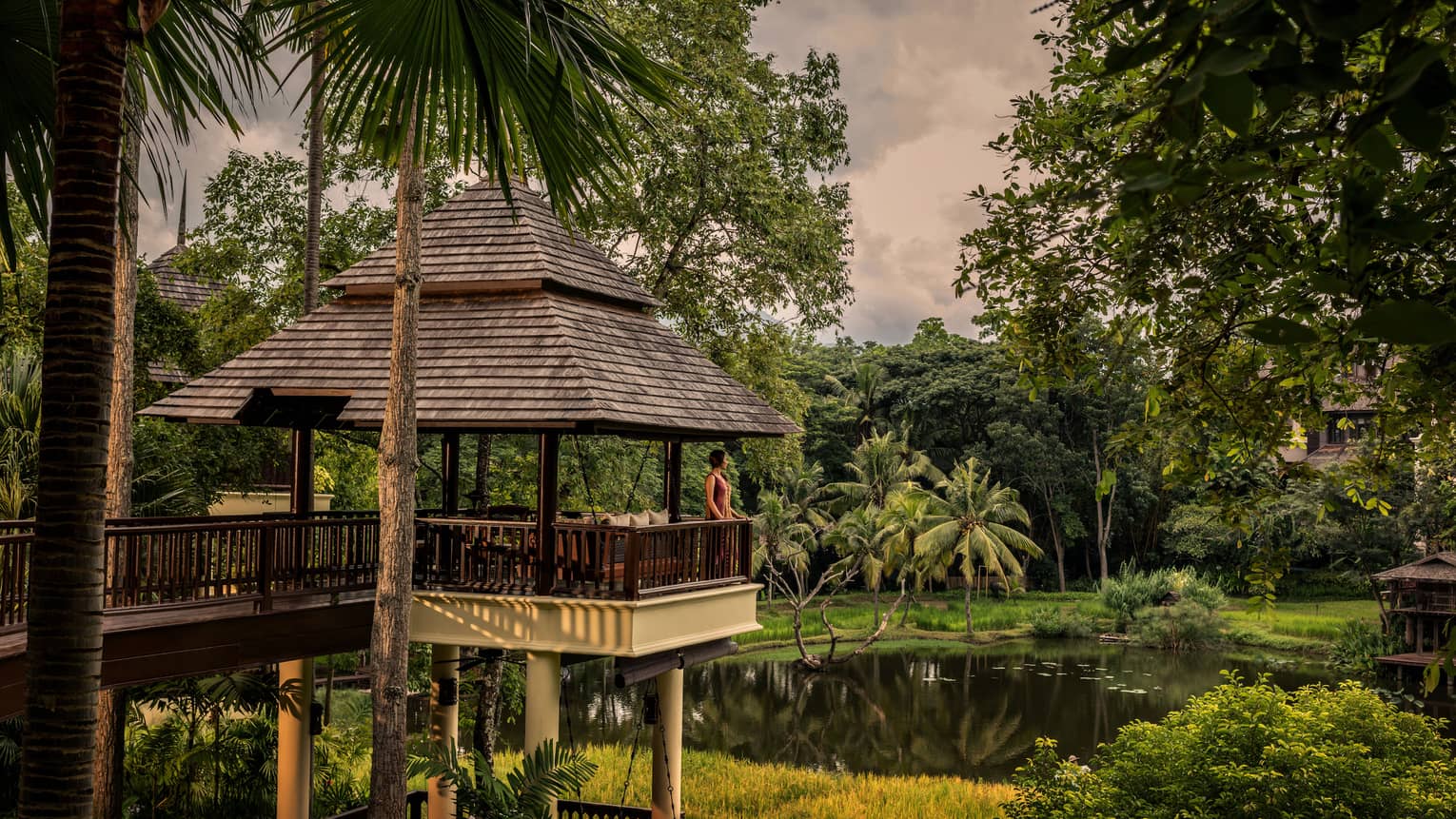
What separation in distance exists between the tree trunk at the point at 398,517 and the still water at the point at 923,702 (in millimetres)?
11574

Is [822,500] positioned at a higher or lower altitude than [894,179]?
lower

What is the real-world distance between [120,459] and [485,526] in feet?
13.2

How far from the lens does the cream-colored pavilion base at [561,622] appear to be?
32.9 feet

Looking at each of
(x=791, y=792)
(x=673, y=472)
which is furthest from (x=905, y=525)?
(x=673, y=472)

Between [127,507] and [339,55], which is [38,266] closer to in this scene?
[127,507]

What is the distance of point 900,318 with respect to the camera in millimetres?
53188

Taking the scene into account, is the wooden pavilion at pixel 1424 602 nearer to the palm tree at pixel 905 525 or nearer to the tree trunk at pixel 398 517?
the palm tree at pixel 905 525

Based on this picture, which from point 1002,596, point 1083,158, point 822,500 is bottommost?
point 1002,596

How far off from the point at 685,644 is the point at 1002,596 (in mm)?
33689

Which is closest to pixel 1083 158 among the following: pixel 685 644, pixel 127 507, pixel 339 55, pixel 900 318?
pixel 339 55

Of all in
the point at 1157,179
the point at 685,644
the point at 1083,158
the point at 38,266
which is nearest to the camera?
the point at 1157,179

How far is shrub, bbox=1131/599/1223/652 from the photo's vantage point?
33.6 meters

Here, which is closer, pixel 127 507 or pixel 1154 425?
pixel 1154 425

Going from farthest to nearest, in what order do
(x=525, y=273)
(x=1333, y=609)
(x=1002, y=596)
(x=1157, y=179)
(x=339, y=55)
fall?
(x=1002, y=596), (x=1333, y=609), (x=525, y=273), (x=339, y=55), (x=1157, y=179)
